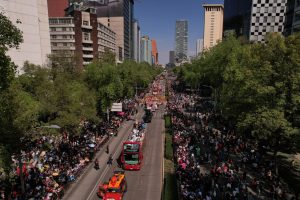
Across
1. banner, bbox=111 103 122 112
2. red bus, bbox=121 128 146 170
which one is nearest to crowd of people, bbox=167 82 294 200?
red bus, bbox=121 128 146 170

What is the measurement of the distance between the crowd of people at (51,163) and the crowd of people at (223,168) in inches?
411

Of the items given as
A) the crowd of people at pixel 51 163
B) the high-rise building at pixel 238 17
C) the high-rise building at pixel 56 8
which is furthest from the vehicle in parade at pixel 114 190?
the high-rise building at pixel 56 8

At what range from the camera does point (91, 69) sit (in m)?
43.3

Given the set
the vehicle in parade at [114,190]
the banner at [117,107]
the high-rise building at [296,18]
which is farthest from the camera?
the high-rise building at [296,18]

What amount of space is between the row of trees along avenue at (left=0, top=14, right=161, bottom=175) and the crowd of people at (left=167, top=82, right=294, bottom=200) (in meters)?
12.7

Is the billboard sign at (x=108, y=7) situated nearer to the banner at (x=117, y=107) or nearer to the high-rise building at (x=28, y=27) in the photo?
the high-rise building at (x=28, y=27)

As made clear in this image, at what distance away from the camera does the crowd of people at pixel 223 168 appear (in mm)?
20703

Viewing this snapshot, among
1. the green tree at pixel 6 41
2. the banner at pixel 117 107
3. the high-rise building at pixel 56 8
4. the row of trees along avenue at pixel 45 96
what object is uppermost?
the high-rise building at pixel 56 8

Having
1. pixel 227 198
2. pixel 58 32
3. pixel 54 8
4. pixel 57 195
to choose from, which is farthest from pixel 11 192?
pixel 54 8

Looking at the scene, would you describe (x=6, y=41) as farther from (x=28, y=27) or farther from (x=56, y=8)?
(x=56, y=8)

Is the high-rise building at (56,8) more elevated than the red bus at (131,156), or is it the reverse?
the high-rise building at (56,8)

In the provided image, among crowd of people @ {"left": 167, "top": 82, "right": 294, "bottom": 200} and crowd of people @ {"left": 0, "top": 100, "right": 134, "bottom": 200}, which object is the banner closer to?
crowd of people @ {"left": 0, "top": 100, "right": 134, "bottom": 200}

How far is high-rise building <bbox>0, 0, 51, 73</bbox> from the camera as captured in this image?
51875mm

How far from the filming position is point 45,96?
116ft
